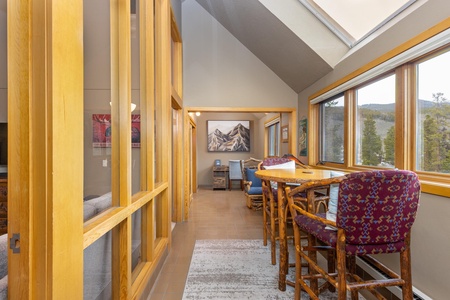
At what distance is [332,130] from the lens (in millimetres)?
3273

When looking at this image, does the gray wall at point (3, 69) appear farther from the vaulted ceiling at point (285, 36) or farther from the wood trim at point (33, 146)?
the vaulted ceiling at point (285, 36)

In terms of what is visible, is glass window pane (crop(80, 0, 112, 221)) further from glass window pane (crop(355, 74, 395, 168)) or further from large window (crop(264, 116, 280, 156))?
large window (crop(264, 116, 280, 156))

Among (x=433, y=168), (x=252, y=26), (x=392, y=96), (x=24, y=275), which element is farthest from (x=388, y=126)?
(x=24, y=275)

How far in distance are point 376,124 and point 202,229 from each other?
2614 mm

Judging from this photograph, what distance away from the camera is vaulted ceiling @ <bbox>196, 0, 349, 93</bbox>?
9.05 ft

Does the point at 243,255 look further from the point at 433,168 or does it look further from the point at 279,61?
the point at 279,61

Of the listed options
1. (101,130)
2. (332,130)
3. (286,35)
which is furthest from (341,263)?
(286,35)

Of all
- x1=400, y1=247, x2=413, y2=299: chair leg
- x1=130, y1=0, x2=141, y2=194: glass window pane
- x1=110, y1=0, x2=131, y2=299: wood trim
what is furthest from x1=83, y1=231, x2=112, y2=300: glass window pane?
x1=400, y1=247, x2=413, y2=299: chair leg

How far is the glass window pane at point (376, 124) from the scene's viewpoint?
6.91ft

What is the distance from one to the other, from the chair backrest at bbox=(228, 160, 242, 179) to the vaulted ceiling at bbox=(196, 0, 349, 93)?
10.6ft

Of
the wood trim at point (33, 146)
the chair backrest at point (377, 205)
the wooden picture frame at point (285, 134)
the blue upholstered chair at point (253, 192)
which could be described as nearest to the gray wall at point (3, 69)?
the wood trim at point (33, 146)

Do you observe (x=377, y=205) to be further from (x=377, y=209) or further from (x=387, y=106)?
(x=387, y=106)

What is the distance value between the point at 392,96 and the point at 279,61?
1882mm

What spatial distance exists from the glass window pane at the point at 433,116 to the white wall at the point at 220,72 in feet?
7.61
